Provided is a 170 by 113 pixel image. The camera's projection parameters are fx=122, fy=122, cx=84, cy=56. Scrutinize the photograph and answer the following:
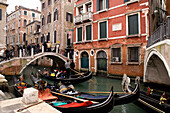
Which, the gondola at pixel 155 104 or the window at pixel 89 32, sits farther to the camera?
the window at pixel 89 32

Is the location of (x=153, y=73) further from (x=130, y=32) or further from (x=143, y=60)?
(x=130, y=32)

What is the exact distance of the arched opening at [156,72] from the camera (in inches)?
259

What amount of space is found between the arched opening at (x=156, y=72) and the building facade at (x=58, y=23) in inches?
405

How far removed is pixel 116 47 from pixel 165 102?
6.40 meters

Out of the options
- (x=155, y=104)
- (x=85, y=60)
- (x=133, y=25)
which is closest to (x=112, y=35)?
(x=133, y=25)

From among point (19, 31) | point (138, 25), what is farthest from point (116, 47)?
point (19, 31)

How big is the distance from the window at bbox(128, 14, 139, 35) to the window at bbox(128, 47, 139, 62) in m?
1.17

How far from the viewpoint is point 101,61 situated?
1099cm

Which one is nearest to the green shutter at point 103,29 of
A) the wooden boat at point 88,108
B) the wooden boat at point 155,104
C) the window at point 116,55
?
the window at point 116,55

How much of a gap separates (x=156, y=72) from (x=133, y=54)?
220 centimetres

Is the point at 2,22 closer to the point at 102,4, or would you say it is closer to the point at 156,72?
the point at 102,4

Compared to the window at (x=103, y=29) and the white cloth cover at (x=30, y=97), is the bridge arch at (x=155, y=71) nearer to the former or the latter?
the window at (x=103, y=29)

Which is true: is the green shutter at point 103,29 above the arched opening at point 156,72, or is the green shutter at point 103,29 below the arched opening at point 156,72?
above

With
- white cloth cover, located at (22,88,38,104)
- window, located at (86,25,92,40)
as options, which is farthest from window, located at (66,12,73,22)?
white cloth cover, located at (22,88,38,104)
